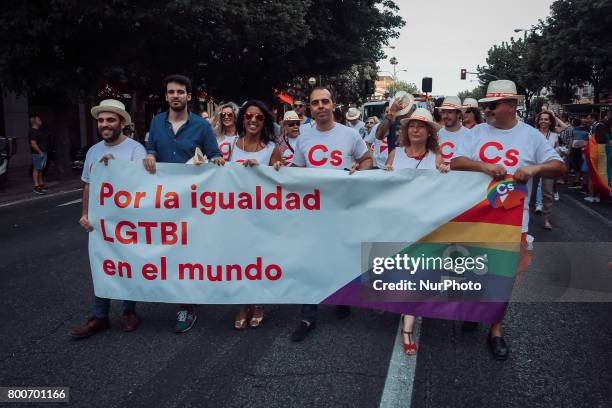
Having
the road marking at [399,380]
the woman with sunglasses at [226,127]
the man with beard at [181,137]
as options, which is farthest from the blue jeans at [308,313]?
the woman with sunglasses at [226,127]

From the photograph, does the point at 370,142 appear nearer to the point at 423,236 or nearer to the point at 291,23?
the point at 423,236

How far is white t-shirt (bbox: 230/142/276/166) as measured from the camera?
16.0 ft

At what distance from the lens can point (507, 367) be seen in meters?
3.95

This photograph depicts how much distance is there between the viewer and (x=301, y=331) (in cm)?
450

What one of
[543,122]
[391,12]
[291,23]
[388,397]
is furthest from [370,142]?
[391,12]

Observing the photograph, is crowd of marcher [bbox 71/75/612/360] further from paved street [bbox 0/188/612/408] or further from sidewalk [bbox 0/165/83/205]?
sidewalk [bbox 0/165/83/205]

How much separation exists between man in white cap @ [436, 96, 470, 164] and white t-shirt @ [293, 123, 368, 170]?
207 centimetres

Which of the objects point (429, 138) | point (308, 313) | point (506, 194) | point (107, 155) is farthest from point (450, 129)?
point (107, 155)

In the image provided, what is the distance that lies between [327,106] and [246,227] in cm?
121

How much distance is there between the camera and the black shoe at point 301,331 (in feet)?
14.6

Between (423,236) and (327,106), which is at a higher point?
(327,106)

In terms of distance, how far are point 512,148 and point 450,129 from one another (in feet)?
8.93

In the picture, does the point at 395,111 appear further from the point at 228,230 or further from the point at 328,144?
the point at 228,230

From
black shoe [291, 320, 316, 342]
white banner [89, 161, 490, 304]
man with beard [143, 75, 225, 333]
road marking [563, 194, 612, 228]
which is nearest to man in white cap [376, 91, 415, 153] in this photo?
white banner [89, 161, 490, 304]
